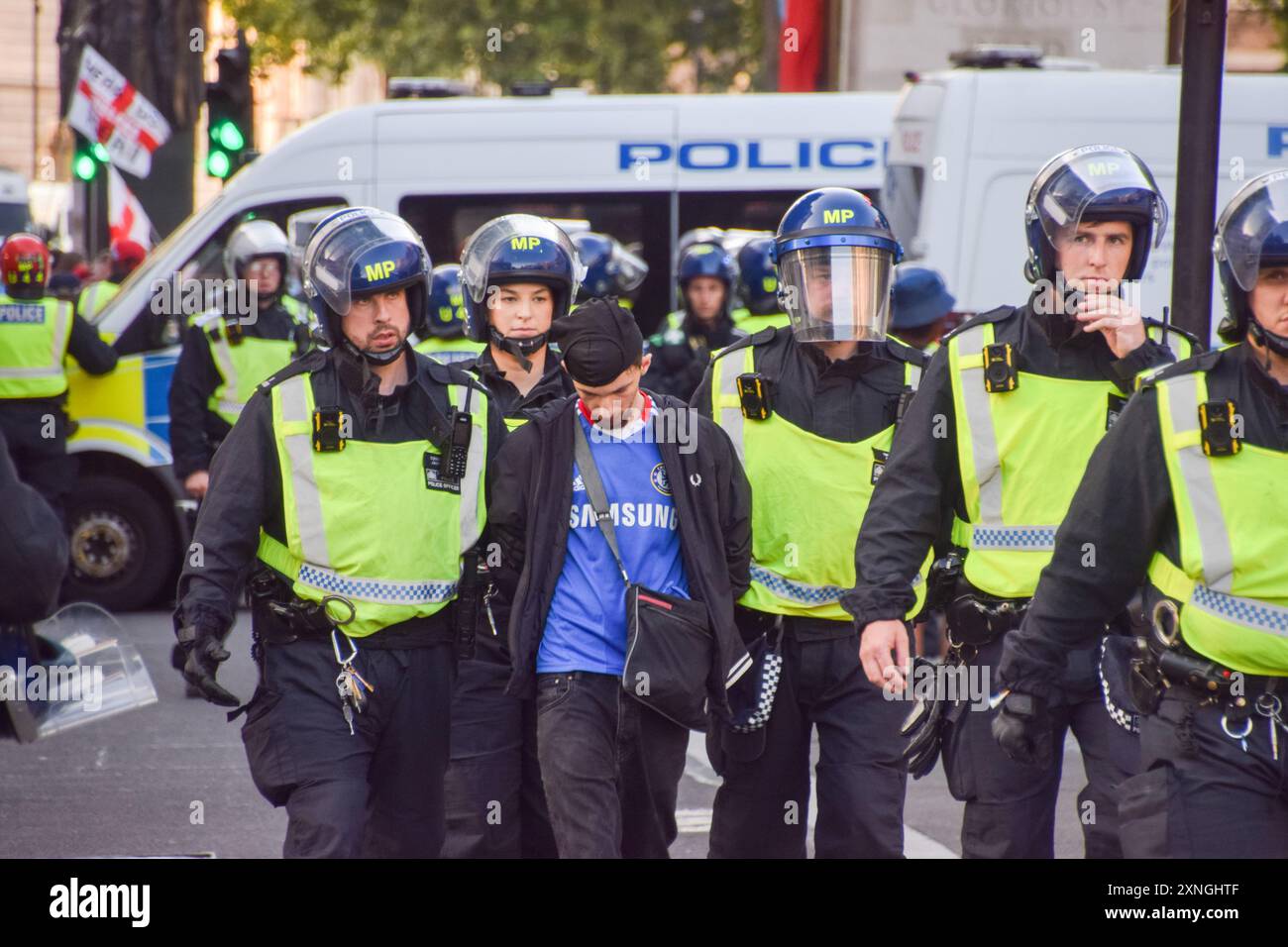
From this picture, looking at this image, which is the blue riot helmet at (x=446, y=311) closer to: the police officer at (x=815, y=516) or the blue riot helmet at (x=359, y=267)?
the police officer at (x=815, y=516)

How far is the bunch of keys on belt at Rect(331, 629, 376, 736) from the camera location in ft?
15.1

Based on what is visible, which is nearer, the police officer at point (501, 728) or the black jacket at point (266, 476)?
the black jacket at point (266, 476)

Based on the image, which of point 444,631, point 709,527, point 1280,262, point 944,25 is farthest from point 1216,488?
point 944,25

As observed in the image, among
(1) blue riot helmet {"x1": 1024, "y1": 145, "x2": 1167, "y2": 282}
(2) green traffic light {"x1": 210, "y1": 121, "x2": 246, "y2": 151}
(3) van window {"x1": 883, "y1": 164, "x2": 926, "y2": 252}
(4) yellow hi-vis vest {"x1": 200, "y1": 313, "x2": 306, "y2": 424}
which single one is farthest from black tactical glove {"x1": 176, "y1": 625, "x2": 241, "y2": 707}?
(2) green traffic light {"x1": 210, "y1": 121, "x2": 246, "y2": 151}

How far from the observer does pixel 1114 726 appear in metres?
4.55

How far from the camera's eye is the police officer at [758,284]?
9.30m

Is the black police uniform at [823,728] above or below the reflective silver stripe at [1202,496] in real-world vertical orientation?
below

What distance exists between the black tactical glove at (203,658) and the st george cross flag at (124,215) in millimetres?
10689

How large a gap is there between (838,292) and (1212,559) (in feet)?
5.99

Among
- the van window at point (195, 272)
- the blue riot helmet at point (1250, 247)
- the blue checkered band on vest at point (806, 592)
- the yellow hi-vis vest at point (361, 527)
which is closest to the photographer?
the blue riot helmet at point (1250, 247)

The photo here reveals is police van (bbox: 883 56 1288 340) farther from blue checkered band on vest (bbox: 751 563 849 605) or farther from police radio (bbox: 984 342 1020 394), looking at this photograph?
police radio (bbox: 984 342 1020 394)

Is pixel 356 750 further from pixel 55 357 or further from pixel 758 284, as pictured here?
pixel 55 357

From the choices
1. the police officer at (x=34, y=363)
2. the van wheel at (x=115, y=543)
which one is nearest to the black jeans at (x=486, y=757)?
the police officer at (x=34, y=363)
